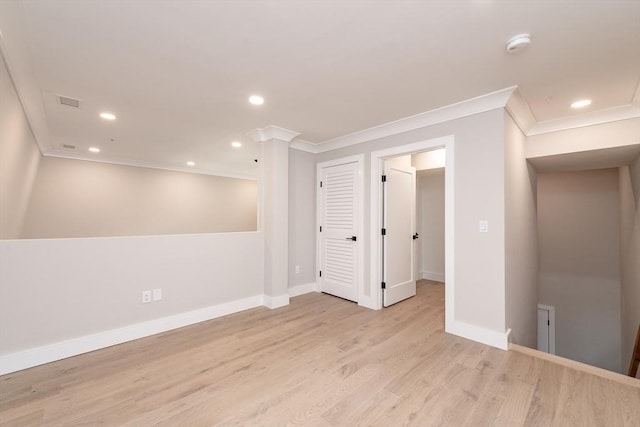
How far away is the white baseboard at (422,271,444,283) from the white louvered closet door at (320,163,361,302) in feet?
7.90

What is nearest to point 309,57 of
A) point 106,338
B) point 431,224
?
point 106,338

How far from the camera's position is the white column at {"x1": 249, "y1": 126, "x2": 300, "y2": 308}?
368 cm

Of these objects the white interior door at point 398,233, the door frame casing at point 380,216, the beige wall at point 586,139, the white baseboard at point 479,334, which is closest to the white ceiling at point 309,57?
the beige wall at point 586,139

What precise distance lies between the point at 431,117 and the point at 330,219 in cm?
202

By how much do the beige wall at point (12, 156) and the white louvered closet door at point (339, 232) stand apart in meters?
3.47

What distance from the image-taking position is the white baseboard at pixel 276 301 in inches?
143

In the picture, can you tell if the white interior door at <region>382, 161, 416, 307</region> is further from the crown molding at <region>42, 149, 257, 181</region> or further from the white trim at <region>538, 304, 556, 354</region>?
the crown molding at <region>42, 149, 257, 181</region>

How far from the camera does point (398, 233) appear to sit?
3.87m

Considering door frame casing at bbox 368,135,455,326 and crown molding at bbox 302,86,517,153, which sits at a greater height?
crown molding at bbox 302,86,517,153

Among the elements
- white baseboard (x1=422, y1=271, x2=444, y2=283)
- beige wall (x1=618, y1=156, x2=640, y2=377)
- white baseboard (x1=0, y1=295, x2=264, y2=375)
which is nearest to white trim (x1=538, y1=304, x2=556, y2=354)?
beige wall (x1=618, y1=156, x2=640, y2=377)

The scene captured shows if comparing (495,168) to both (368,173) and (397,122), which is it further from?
(368,173)

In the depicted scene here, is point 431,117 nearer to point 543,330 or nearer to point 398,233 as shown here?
point 398,233

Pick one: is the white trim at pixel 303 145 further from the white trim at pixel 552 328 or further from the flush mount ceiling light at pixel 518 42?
the white trim at pixel 552 328

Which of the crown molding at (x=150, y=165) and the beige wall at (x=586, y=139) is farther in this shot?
the crown molding at (x=150, y=165)
